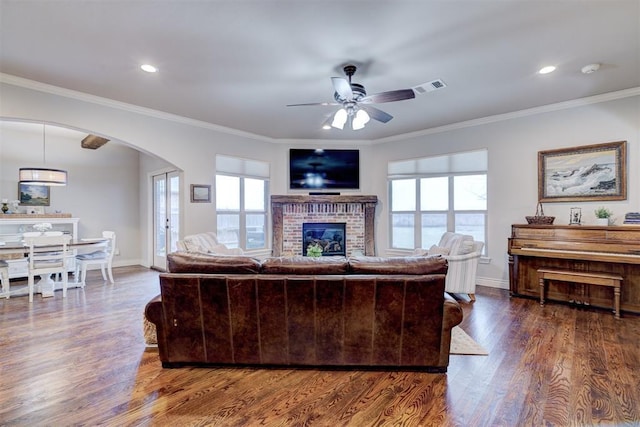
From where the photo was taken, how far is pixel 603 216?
3.88 m

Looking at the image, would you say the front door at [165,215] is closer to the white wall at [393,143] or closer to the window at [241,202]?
the white wall at [393,143]

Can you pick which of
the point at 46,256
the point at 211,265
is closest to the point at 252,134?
the point at 46,256

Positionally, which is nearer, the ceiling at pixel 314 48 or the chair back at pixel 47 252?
the ceiling at pixel 314 48

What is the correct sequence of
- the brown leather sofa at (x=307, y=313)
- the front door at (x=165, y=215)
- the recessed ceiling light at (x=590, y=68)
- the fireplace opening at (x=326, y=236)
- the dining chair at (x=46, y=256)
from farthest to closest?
the fireplace opening at (x=326, y=236) < the front door at (x=165, y=215) < the dining chair at (x=46, y=256) < the recessed ceiling light at (x=590, y=68) < the brown leather sofa at (x=307, y=313)

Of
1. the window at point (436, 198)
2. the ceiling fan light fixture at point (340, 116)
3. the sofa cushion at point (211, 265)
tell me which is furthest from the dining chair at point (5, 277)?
the window at point (436, 198)

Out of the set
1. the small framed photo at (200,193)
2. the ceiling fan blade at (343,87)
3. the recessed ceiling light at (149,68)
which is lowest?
the small framed photo at (200,193)

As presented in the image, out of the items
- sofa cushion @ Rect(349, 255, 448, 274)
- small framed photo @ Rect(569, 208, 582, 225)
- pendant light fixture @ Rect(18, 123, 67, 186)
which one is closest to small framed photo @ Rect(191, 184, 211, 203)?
pendant light fixture @ Rect(18, 123, 67, 186)

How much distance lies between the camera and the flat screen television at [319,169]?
6.27m

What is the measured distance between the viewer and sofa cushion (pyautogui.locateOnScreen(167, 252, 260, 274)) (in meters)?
2.31

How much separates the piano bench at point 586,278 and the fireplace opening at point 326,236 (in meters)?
3.34

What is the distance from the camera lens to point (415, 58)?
3.04 metres

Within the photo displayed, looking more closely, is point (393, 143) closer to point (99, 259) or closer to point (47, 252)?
point (99, 259)

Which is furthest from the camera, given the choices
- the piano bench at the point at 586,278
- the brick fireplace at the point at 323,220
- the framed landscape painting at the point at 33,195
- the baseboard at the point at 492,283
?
the brick fireplace at the point at 323,220

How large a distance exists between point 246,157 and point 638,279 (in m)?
5.98
